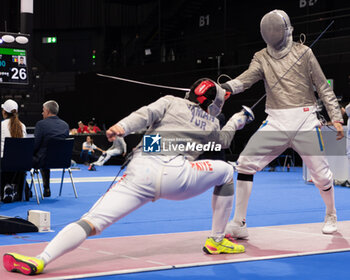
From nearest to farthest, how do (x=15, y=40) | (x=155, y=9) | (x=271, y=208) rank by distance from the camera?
(x=15, y=40) → (x=271, y=208) → (x=155, y=9)

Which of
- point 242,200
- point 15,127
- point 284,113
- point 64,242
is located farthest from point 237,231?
point 15,127

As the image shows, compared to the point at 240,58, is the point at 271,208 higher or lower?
lower

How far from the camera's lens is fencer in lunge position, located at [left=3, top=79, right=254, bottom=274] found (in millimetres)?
2920

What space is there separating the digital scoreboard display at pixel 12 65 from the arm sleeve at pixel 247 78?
1.93 metres

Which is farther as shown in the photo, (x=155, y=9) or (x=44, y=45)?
(x=44, y=45)

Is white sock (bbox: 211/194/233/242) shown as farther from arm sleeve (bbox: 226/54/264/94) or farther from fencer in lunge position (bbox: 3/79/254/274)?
arm sleeve (bbox: 226/54/264/94)

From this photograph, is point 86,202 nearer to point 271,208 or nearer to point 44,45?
point 271,208

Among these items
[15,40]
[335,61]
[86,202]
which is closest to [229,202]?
[15,40]

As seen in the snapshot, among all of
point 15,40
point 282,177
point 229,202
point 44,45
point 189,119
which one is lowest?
point 282,177

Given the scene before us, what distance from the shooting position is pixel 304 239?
415cm

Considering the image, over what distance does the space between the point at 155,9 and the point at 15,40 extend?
15.7 meters

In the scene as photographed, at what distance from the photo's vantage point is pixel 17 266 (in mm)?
2943

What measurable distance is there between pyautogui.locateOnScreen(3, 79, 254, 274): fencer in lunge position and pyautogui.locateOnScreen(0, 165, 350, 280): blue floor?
31 cm

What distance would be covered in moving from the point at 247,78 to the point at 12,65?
6.78 ft
